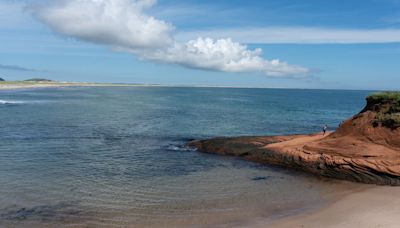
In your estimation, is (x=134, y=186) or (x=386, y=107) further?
(x=386, y=107)

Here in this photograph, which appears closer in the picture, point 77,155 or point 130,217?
point 130,217

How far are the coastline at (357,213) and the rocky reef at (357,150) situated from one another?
313cm

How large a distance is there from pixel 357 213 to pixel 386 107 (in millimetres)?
14621

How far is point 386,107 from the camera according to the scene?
31562 millimetres

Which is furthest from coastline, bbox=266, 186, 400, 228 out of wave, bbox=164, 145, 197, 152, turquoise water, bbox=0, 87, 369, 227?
wave, bbox=164, 145, 197, 152

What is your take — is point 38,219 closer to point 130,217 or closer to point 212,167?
point 130,217

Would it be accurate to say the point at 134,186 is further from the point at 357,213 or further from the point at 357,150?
the point at 357,150

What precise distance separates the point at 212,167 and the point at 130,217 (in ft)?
42.4

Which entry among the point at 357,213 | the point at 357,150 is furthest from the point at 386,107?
the point at 357,213

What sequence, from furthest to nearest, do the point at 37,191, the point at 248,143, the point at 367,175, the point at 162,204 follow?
1. the point at 248,143
2. the point at 367,175
3. the point at 37,191
4. the point at 162,204

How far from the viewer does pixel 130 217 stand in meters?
19.7

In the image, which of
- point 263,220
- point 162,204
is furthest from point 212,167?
point 263,220

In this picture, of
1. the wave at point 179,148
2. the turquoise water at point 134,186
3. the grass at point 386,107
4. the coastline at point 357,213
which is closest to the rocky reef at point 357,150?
the grass at point 386,107

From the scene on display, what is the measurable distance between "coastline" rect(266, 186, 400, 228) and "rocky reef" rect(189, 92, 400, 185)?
10.3ft
